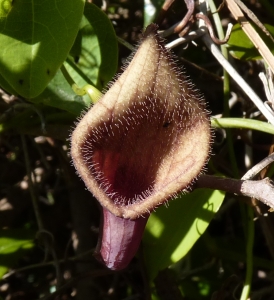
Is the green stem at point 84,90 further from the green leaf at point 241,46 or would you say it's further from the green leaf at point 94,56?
the green leaf at point 241,46

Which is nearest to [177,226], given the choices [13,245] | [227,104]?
[227,104]

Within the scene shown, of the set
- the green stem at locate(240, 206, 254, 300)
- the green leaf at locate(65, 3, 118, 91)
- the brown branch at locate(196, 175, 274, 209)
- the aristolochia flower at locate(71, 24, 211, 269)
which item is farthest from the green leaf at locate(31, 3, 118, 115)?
the green stem at locate(240, 206, 254, 300)

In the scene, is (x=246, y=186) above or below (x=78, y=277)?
above

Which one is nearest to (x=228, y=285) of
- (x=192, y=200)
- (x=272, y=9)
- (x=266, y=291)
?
(x=266, y=291)

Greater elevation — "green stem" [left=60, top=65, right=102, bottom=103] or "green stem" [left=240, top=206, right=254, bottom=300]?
"green stem" [left=60, top=65, right=102, bottom=103]

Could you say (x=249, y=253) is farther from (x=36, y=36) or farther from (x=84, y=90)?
(x=36, y=36)

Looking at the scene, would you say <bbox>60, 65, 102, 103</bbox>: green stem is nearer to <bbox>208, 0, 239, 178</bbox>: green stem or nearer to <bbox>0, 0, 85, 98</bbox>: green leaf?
<bbox>0, 0, 85, 98</bbox>: green leaf
